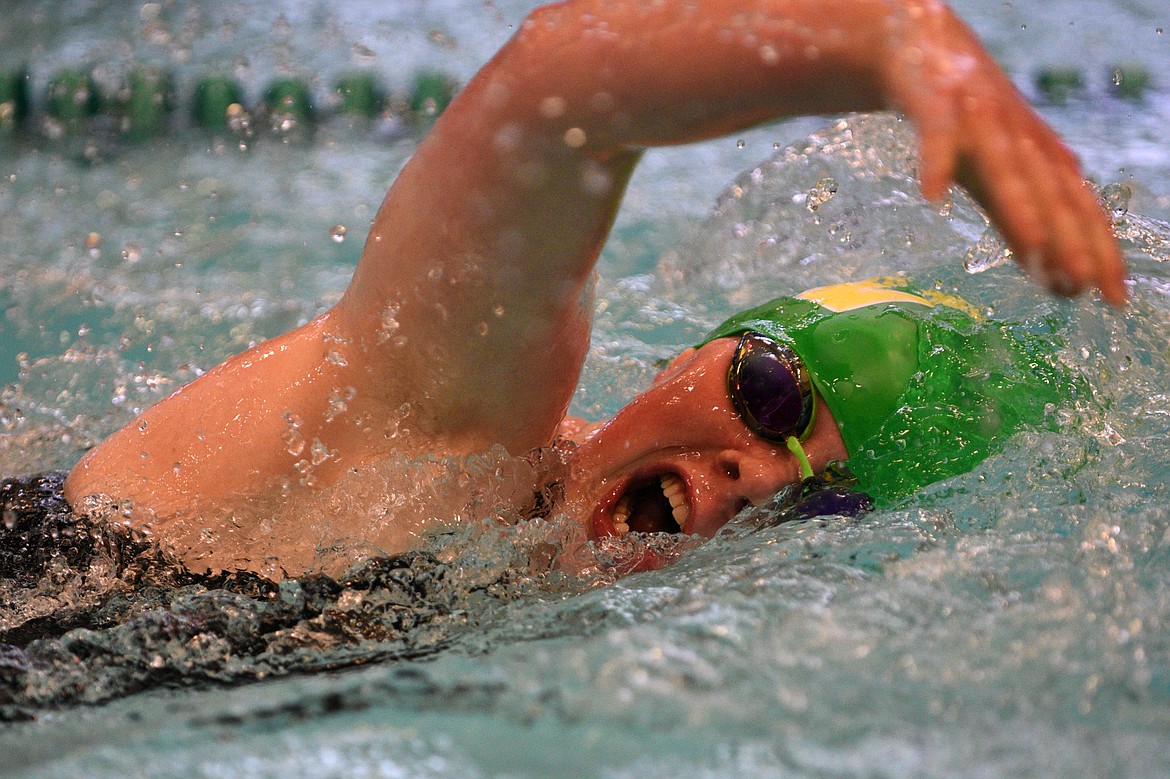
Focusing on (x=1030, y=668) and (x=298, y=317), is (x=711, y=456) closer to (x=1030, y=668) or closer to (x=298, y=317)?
(x=1030, y=668)

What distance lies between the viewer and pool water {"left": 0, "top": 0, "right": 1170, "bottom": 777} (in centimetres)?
70

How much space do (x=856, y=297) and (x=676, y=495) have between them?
0.36 metres

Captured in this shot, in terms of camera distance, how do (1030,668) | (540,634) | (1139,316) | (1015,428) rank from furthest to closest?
(1139,316) → (1015,428) → (540,634) → (1030,668)

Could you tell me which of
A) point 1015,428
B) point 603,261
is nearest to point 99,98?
point 603,261

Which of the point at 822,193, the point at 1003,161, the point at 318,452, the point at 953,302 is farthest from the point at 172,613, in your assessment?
the point at 822,193

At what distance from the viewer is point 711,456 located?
1.25 m

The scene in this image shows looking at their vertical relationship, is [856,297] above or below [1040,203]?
below

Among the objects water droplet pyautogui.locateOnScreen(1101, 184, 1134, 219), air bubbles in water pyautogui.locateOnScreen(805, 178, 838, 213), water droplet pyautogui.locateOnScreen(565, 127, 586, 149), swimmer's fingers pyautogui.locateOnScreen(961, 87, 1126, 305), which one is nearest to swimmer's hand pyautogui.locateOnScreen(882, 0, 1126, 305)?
swimmer's fingers pyautogui.locateOnScreen(961, 87, 1126, 305)

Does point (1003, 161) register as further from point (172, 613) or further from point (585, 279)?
point (172, 613)

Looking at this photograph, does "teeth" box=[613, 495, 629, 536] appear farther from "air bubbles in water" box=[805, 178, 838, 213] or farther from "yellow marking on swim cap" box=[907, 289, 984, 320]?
"air bubbles in water" box=[805, 178, 838, 213]

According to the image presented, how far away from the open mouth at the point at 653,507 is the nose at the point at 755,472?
5 cm

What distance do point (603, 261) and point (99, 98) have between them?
6.00 ft

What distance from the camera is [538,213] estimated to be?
90 cm

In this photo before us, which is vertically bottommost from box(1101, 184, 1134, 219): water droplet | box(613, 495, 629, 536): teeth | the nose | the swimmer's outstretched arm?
box(613, 495, 629, 536): teeth
